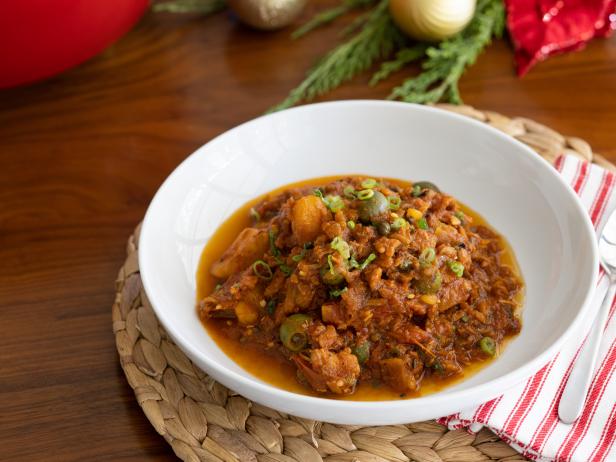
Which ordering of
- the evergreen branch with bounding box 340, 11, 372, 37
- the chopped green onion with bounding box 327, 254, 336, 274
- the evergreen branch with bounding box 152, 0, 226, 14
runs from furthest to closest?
the evergreen branch with bounding box 152, 0, 226, 14 < the evergreen branch with bounding box 340, 11, 372, 37 < the chopped green onion with bounding box 327, 254, 336, 274

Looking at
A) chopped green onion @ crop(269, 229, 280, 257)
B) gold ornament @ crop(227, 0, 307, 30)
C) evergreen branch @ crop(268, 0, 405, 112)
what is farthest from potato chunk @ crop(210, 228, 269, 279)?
gold ornament @ crop(227, 0, 307, 30)

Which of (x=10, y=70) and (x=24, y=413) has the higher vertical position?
(x=10, y=70)

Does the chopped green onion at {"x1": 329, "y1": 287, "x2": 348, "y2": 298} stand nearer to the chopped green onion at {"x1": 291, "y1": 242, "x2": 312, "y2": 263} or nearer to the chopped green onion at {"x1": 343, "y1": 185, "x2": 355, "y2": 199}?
the chopped green onion at {"x1": 291, "y1": 242, "x2": 312, "y2": 263}

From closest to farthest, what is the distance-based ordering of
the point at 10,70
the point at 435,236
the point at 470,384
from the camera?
the point at 470,384 < the point at 435,236 < the point at 10,70

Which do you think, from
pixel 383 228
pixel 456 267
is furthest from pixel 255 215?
pixel 456 267

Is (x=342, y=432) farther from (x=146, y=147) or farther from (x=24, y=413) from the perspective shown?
(x=146, y=147)

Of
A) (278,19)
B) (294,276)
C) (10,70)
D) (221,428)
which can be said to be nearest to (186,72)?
(278,19)
